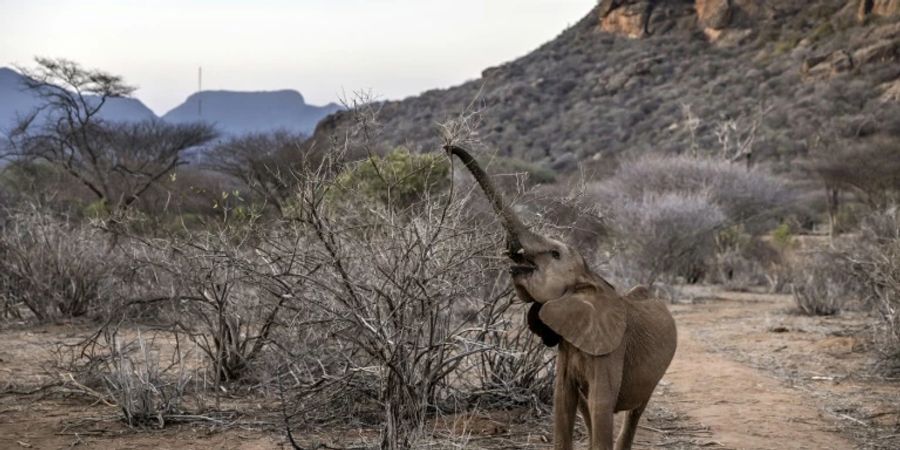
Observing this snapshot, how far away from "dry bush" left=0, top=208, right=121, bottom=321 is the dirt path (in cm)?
593

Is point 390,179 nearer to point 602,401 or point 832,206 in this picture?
point 602,401

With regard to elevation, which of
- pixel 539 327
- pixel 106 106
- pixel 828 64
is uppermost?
pixel 106 106

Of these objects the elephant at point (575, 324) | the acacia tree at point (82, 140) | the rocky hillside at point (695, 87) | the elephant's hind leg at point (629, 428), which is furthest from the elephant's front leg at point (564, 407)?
the rocky hillside at point (695, 87)

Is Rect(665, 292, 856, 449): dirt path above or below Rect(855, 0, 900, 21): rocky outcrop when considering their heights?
below

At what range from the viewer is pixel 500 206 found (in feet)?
11.6

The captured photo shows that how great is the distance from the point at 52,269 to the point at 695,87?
37457 mm

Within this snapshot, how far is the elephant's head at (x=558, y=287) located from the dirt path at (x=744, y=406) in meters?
2.00

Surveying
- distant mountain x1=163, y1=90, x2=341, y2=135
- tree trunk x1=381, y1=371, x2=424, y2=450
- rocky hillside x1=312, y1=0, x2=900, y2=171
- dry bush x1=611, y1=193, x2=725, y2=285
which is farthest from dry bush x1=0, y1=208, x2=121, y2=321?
distant mountain x1=163, y1=90, x2=341, y2=135

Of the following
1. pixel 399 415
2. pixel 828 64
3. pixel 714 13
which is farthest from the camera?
pixel 714 13

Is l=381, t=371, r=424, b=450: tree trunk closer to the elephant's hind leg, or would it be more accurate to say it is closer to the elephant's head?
the elephant's head

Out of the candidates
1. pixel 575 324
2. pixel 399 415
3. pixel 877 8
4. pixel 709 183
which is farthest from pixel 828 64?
pixel 575 324

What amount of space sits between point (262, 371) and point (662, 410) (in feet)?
9.34

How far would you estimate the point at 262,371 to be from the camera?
244 inches

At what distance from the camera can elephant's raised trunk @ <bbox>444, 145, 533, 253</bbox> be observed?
11.6 feet
